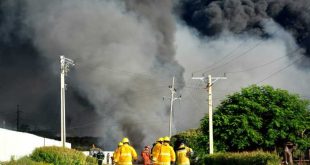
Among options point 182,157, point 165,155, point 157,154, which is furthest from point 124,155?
point 182,157

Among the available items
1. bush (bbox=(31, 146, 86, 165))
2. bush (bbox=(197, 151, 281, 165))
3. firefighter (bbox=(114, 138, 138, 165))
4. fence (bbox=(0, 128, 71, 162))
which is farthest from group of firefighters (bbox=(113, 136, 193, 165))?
bush (bbox=(31, 146, 86, 165))

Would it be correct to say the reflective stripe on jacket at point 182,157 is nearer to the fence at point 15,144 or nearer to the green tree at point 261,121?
the fence at point 15,144

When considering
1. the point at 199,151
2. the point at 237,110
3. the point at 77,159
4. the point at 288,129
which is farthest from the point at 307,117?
the point at 77,159

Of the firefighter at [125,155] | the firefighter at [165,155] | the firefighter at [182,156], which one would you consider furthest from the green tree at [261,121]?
the firefighter at [125,155]

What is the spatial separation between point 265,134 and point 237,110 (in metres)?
3.76

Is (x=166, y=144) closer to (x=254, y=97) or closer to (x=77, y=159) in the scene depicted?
(x=77, y=159)

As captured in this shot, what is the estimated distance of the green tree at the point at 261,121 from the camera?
50938 millimetres

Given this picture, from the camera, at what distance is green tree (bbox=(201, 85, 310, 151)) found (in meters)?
50.9

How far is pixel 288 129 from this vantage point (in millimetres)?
51250

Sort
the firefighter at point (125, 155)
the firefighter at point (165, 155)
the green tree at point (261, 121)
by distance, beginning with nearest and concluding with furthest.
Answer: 1. the firefighter at point (125, 155)
2. the firefighter at point (165, 155)
3. the green tree at point (261, 121)

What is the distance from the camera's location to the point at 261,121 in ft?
171

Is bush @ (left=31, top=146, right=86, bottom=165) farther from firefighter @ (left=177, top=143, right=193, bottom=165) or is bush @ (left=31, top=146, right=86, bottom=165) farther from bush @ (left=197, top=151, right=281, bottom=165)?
firefighter @ (left=177, top=143, right=193, bottom=165)

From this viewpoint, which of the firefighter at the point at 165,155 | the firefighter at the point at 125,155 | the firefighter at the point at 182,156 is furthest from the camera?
the firefighter at the point at 182,156

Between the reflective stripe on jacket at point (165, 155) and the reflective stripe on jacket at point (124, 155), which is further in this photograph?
the reflective stripe on jacket at point (165, 155)
